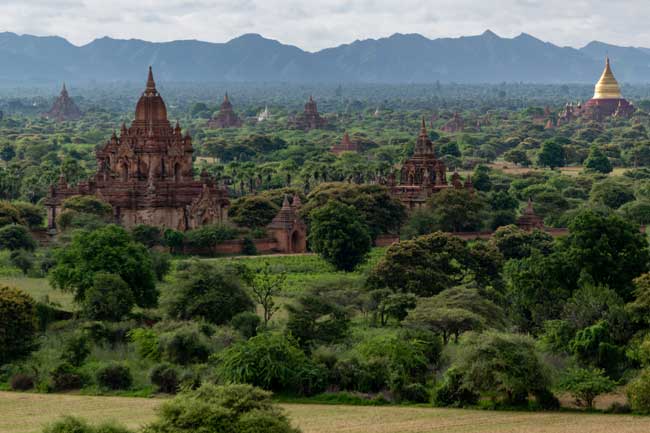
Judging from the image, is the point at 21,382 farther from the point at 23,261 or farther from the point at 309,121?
the point at 309,121

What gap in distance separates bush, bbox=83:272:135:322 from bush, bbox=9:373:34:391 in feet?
21.2

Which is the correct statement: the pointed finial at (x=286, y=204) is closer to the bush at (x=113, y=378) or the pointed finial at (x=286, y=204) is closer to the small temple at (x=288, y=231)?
the small temple at (x=288, y=231)

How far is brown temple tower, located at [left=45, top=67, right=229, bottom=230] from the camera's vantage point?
67000mm

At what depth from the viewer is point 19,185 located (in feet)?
288

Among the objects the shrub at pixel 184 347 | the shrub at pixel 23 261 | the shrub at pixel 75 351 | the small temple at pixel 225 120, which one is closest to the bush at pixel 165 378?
the shrub at pixel 184 347

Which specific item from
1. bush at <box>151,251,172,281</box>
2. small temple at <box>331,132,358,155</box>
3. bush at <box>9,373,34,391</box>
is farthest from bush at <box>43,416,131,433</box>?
small temple at <box>331,132,358,155</box>

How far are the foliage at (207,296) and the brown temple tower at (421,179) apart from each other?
2935 cm

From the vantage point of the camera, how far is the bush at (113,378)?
38.5 m

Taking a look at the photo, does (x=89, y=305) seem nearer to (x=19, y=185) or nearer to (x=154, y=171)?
(x=154, y=171)

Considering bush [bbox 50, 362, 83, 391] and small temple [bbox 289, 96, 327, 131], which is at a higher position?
bush [bbox 50, 362, 83, 391]

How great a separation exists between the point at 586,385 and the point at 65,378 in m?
13.7

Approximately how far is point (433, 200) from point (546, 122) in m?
120

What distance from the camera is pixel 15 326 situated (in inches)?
1640

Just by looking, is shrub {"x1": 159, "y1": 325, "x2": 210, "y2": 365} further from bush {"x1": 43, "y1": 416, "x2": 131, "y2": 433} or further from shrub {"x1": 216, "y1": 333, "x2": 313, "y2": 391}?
bush {"x1": 43, "y1": 416, "x2": 131, "y2": 433}
